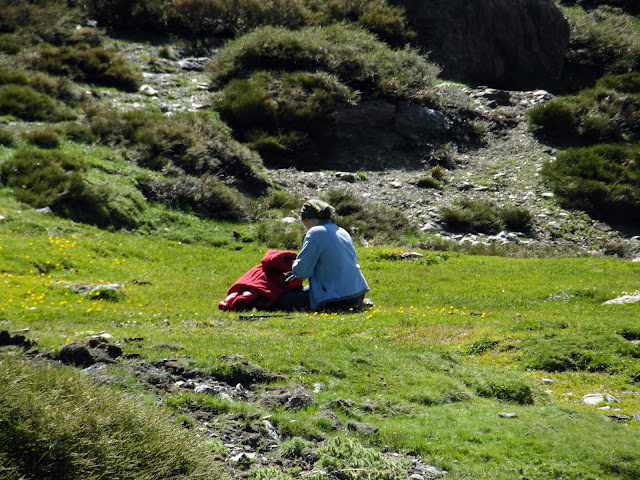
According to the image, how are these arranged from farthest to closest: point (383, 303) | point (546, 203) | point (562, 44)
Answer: point (562, 44) → point (546, 203) → point (383, 303)

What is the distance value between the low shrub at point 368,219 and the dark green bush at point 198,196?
132 inches

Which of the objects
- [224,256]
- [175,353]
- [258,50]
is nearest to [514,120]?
[258,50]

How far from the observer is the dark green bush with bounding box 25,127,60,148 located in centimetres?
2156

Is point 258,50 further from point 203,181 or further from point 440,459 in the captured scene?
point 440,459

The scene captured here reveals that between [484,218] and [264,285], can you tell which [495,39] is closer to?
[484,218]

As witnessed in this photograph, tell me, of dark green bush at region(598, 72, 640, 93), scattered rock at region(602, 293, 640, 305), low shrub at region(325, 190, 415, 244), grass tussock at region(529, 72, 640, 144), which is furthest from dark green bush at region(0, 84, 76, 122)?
dark green bush at region(598, 72, 640, 93)

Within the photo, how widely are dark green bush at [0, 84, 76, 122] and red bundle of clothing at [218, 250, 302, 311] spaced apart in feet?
48.8

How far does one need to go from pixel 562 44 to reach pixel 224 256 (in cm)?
3294

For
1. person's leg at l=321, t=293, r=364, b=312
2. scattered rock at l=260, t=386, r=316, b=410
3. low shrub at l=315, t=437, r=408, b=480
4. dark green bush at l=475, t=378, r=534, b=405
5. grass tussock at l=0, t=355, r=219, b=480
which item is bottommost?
person's leg at l=321, t=293, r=364, b=312

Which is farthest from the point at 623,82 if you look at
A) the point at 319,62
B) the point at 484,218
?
the point at 484,218

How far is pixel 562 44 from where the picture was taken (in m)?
43.6

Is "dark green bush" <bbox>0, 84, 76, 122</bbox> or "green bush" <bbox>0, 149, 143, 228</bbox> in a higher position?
"dark green bush" <bbox>0, 84, 76, 122</bbox>

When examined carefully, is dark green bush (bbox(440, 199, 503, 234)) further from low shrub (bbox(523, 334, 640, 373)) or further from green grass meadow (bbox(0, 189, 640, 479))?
low shrub (bbox(523, 334, 640, 373))

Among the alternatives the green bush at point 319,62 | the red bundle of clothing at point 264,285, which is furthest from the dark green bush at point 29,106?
the red bundle of clothing at point 264,285
